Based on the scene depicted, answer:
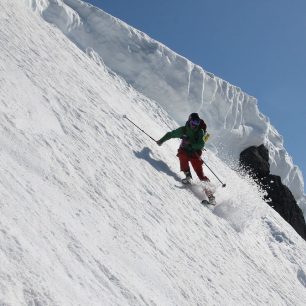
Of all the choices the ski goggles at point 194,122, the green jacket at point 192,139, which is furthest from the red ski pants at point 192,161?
the ski goggles at point 194,122

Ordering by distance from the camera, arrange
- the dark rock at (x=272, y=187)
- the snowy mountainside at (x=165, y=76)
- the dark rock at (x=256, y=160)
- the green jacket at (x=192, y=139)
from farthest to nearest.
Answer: the dark rock at (x=272, y=187) < the dark rock at (x=256, y=160) < the snowy mountainside at (x=165, y=76) < the green jacket at (x=192, y=139)

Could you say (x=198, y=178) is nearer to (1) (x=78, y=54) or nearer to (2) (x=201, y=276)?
(2) (x=201, y=276)

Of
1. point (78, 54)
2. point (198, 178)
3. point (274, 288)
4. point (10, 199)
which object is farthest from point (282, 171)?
point (10, 199)

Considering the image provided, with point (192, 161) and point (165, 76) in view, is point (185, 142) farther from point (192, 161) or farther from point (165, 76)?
point (165, 76)

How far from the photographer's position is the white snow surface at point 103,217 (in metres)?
4.08

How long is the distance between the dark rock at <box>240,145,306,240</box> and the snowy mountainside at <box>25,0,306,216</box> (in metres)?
0.51

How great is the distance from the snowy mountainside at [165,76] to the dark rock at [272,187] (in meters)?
0.51

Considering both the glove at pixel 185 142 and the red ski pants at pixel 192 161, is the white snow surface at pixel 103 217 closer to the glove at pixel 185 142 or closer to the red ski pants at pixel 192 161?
the red ski pants at pixel 192 161

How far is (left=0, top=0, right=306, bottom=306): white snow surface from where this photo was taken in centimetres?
408

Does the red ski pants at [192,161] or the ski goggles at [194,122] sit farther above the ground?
the ski goggles at [194,122]

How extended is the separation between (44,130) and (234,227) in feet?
11.9

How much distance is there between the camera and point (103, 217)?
5414mm

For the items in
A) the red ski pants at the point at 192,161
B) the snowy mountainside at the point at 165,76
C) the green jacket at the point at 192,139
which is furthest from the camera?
the snowy mountainside at the point at 165,76

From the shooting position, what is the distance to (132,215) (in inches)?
236
